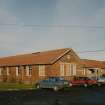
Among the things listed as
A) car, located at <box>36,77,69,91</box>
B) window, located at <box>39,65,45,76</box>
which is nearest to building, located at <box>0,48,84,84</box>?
window, located at <box>39,65,45,76</box>

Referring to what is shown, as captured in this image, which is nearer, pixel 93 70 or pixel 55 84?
pixel 55 84

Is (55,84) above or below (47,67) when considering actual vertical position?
below

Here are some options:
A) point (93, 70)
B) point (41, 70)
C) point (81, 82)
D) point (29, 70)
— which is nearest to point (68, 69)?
point (41, 70)

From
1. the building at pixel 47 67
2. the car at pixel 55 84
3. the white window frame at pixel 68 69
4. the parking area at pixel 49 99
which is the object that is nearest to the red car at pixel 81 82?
the car at pixel 55 84

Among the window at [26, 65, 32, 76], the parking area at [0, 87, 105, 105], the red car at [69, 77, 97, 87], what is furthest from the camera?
the window at [26, 65, 32, 76]

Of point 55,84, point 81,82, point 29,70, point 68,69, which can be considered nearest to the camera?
point 55,84

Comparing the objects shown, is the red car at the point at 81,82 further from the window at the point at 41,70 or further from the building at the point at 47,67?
the window at the point at 41,70

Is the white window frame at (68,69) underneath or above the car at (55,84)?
above

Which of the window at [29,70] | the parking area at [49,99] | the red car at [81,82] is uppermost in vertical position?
the window at [29,70]

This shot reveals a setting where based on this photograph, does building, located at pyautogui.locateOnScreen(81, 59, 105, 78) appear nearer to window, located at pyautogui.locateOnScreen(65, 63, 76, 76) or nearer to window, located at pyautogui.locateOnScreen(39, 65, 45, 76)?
window, located at pyautogui.locateOnScreen(65, 63, 76, 76)

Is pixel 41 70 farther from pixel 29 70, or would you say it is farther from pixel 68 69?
pixel 68 69

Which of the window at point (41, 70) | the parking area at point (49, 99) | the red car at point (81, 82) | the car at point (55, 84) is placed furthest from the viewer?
the window at point (41, 70)

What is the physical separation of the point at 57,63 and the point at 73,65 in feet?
11.9

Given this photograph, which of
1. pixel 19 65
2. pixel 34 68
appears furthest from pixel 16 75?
pixel 34 68
